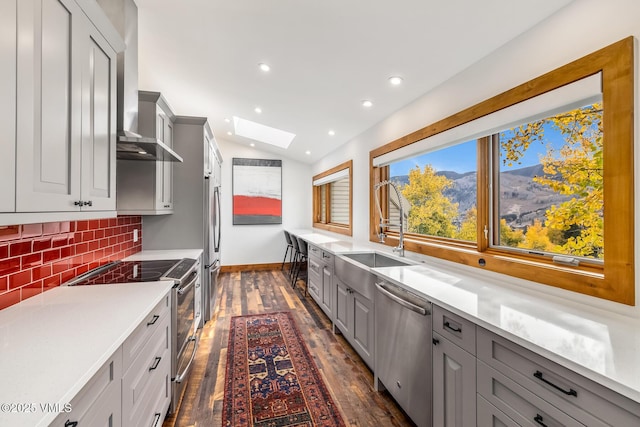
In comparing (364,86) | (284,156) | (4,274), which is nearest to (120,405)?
(4,274)

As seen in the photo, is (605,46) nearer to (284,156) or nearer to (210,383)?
(210,383)

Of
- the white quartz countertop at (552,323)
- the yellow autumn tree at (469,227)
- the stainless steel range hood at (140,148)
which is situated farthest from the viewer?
the yellow autumn tree at (469,227)

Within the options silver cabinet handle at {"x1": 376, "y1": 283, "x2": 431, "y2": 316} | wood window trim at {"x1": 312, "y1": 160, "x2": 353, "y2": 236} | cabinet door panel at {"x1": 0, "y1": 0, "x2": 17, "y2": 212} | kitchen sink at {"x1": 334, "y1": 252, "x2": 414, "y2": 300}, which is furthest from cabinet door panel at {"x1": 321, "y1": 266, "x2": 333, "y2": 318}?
cabinet door panel at {"x1": 0, "y1": 0, "x2": 17, "y2": 212}

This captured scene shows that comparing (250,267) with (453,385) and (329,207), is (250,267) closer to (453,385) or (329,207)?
(329,207)

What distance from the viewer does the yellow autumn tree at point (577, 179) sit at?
4.59 feet

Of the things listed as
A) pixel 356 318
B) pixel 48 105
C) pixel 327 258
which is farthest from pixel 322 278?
pixel 48 105

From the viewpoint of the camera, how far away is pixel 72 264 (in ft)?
6.15

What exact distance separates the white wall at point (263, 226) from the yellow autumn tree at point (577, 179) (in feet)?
17.2

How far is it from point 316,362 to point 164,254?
6.01 ft

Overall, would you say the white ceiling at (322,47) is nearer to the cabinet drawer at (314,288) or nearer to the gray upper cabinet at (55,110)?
the gray upper cabinet at (55,110)

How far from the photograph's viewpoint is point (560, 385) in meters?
0.94

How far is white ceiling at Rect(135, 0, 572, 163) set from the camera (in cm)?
169

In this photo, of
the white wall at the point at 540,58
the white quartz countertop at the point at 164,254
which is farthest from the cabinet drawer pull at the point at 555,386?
the white quartz countertop at the point at 164,254

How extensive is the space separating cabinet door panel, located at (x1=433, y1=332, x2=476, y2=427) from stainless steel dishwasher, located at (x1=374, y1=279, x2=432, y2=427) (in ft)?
0.20
